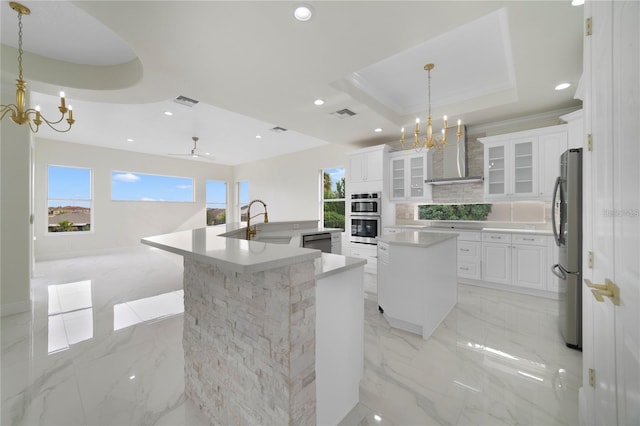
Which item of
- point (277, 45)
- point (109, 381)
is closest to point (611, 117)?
point (277, 45)

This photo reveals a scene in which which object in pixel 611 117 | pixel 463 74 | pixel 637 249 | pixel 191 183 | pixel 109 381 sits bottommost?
pixel 109 381

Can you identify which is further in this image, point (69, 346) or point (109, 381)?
point (69, 346)

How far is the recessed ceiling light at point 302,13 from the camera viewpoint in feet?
6.27

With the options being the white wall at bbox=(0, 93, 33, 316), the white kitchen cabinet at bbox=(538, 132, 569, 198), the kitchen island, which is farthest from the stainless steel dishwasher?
the white wall at bbox=(0, 93, 33, 316)

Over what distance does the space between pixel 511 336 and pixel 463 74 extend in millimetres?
3163

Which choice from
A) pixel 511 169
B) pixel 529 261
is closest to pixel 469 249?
pixel 529 261

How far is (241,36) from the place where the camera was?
2.23 meters

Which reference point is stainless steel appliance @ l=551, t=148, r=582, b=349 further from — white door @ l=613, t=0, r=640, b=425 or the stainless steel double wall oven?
the stainless steel double wall oven

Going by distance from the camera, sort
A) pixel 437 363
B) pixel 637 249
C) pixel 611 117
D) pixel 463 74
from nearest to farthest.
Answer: pixel 637 249, pixel 611 117, pixel 437 363, pixel 463 74

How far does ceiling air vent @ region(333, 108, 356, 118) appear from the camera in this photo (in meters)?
3.88

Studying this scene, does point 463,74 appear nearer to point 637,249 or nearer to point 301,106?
point 301,106

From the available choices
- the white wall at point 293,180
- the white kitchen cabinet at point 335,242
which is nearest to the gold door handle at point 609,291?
the white kitchen cabinet at point 335,242

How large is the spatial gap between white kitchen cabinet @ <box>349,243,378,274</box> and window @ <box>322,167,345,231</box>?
146 cm

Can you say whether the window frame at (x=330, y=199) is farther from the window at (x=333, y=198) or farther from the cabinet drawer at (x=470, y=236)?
the cabinet drawer at (x=470, y=236)
